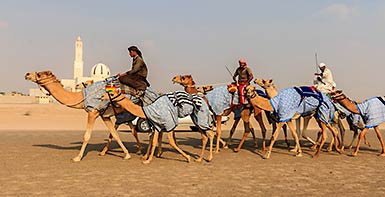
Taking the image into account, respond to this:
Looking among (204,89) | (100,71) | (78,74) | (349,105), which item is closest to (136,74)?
(204,89)

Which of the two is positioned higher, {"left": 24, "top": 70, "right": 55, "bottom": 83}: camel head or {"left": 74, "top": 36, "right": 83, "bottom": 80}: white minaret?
{"left": 74, "top": 36, "right": 83, "bottom": 80}: white minaret

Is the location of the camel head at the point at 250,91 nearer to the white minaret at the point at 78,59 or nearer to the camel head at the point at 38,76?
the camel head at the point at 38,76

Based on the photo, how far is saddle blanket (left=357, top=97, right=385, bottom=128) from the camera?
38.4 ft

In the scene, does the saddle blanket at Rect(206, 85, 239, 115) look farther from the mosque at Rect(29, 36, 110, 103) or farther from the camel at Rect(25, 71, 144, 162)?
the mosque at Rect(29, 36, 110, 103)

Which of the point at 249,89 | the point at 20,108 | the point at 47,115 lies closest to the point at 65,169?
the point at 249,89

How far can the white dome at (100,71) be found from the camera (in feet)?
240

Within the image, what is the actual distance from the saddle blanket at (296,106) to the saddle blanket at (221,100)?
1.26m

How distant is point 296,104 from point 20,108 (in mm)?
34721

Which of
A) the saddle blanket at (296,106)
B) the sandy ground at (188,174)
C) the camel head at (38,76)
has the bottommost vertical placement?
the sandy ground at (188,174)

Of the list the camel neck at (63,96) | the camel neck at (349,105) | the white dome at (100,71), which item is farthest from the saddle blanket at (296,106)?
the white dome at (100,71)

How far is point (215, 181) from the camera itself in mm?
7828

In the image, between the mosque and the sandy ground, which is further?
the mosque

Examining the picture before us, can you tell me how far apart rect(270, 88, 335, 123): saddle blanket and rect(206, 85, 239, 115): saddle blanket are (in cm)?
126

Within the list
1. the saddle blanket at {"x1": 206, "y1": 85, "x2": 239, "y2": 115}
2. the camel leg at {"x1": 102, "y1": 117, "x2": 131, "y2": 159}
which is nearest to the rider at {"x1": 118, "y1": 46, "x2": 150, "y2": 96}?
the camel leg at {"x1": 102, "y1": 117, "x2": 131, "y2": 159}
